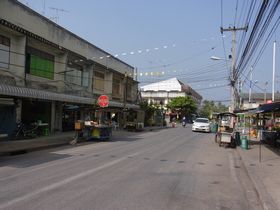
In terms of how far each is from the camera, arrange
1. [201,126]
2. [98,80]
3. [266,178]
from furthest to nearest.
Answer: [201,126]
[98,80]
[266,178]

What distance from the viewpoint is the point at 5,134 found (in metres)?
21.9

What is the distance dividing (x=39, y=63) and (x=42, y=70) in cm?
61

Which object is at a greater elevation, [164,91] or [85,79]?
[164,91]

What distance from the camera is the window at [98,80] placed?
39.2 m

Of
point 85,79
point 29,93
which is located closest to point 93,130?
point 29,93

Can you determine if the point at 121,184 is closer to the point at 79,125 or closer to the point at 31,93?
the point at 31,93

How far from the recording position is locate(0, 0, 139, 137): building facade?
22.6 meters

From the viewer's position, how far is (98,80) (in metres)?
40.2

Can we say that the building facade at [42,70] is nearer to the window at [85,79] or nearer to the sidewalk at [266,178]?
the window at [85,79]

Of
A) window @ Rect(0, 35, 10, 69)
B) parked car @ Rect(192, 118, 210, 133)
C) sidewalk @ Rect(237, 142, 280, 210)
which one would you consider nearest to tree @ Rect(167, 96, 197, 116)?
parked car @ Rect(192, 118, 210, 133)

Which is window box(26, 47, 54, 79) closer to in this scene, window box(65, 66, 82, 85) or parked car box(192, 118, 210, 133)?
window box(65, 66, 82, 85)

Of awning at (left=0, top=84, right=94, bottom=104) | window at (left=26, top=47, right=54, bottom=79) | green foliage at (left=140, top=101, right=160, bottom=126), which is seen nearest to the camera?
awning at (left=0, top=84, right=94, bottom=104)

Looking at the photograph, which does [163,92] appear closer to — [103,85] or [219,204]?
[103,85]

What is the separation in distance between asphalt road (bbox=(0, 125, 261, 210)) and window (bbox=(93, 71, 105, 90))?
944 inches
